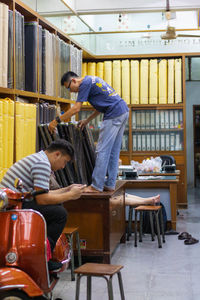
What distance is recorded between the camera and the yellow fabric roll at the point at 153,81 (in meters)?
8.48

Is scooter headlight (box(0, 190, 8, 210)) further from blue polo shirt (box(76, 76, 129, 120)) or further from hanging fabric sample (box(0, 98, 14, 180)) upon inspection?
blue polo shirt (box(76, 76, 129, 120))

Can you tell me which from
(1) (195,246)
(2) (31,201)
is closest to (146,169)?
(1) (195,246)

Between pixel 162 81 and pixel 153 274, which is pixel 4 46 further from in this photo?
pixel 162 81

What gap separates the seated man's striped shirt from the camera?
3.23m

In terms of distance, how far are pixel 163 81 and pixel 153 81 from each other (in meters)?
0.17

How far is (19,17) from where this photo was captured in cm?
432

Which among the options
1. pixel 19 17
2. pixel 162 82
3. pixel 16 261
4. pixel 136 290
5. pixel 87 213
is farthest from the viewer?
pixel 162 82

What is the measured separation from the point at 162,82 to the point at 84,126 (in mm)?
3964

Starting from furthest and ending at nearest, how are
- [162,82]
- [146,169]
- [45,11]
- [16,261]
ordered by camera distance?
[162,82], [146,169], [45,11], [16,261]

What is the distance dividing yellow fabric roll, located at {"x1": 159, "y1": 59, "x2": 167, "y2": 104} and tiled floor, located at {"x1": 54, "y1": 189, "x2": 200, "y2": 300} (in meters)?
2.99

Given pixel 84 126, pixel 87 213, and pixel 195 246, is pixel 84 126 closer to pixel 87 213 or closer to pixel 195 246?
pixel 87 213

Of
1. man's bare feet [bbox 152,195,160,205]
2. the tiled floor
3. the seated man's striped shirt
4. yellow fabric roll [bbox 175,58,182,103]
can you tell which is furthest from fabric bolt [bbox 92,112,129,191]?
yellow fabric roll [bbox 175,58,182,103]

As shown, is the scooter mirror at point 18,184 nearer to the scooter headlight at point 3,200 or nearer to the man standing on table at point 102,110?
the scooter headlight at point 3,200

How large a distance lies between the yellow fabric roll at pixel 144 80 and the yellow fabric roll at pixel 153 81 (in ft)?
0.19
